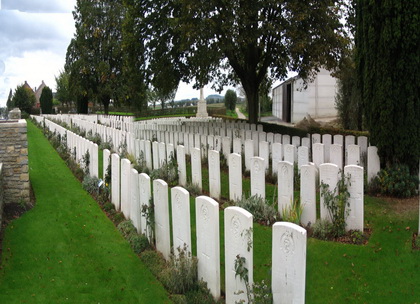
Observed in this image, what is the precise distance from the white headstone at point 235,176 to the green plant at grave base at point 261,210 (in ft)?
1.96

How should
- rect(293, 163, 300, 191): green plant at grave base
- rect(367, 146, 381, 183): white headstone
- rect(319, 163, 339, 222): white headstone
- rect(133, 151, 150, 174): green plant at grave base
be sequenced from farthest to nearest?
rect(133, 151, 150, 174): green plant at grave base, rect(293, 163, 300, 191): green plant at grave base, rect(367, 146, 381, 183): white headstone, rect(319, 163, 339, 222): white headstone


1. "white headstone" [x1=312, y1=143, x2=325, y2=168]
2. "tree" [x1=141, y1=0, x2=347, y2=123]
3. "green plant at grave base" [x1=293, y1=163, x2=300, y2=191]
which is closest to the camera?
"green plant at grave base" [x1=293, y1=163, x2=300, y2=191]

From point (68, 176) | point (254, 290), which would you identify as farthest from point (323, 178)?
point (68, 176)

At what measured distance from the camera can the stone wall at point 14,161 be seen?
7.50 metres

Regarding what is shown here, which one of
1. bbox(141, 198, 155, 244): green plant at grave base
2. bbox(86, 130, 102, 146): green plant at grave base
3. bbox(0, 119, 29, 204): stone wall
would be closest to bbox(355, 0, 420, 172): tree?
bbox(141, 198, 155, 244): green plant at grave base

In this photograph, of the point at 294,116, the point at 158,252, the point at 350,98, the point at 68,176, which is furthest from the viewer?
the point at 294,116

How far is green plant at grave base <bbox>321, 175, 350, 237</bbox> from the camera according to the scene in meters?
5.75

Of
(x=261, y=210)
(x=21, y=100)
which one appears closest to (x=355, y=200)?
(x=261, y=210)

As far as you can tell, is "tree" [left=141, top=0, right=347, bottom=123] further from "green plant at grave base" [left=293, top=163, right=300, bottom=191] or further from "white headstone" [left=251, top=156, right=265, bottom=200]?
"white headstone" [left=251, top=156, right=265, bottom=200]

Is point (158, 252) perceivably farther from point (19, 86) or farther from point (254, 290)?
point (19, 86)

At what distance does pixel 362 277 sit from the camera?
4.57m

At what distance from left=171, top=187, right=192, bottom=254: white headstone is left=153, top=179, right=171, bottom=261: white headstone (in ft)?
0.92

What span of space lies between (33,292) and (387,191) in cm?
623

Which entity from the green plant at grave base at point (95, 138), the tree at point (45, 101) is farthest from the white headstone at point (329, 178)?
the tree at point (45, 101)
